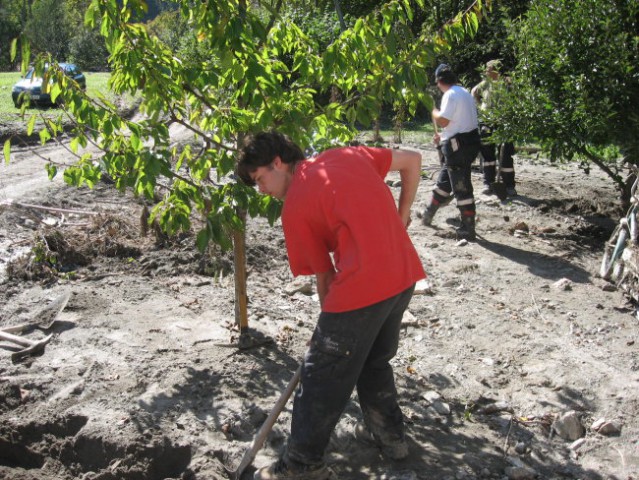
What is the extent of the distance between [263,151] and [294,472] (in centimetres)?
155

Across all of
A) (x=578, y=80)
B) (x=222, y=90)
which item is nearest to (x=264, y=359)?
(x=222, y=90)

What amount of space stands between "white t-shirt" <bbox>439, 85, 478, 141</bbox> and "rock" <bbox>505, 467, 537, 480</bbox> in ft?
14.7

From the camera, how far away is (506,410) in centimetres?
425

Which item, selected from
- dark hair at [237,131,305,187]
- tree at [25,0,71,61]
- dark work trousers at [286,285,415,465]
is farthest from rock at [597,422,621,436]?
tree at [25,0,71,61]

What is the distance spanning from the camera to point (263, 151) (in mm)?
3066

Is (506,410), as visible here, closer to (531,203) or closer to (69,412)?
(69,412)

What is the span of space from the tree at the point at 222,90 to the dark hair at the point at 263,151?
62 cm

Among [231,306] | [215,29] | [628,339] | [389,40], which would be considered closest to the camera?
[215,29]

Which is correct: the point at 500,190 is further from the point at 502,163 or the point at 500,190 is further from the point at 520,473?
the point at 520,473

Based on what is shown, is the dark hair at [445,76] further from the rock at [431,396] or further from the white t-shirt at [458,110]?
the rock at [431,396]

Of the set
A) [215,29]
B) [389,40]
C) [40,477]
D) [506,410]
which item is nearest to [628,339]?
[506,410]

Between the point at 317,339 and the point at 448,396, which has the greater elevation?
Answer: the point at 317,339

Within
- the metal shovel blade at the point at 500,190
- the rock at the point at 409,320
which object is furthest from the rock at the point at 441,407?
the metal shovel blade at the point at 500,190

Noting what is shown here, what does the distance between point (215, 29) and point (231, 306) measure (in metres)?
2.59
